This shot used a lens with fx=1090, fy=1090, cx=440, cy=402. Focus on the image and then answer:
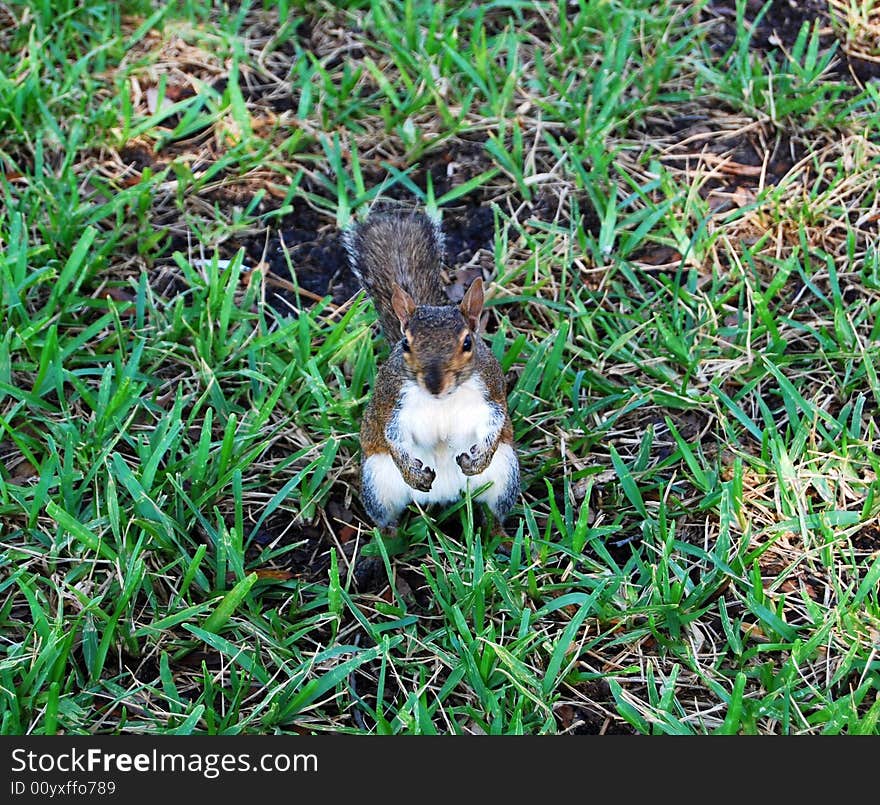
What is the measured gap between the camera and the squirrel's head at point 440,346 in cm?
268

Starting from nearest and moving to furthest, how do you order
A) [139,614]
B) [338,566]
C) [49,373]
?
[139,614], [338,566], [49,373]

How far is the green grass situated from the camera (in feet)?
9.07

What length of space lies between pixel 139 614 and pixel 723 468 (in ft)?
5.60

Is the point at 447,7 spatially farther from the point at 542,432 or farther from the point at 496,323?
the point at 542,432

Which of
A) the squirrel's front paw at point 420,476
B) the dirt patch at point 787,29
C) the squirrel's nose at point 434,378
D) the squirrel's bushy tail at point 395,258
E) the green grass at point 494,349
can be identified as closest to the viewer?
the squirrel's nose at point 434,378

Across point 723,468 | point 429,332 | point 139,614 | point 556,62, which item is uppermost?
point 556,62

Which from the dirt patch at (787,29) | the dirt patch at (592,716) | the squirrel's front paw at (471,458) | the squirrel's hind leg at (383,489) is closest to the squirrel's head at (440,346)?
the squirrel's front paw at (471,458)

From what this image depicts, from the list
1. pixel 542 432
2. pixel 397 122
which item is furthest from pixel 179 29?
pixel 542 432

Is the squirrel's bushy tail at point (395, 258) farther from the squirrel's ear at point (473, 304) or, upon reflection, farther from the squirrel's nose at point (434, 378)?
the squirrel's nose at point (434, 378)

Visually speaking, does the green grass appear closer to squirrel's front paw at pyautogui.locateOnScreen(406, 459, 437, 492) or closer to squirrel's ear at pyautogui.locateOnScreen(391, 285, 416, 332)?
squirrel's front paw at pyautogui.locateOnScreen(406, 459, 437, 492)

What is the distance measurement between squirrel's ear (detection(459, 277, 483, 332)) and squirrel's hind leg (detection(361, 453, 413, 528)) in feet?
1.41

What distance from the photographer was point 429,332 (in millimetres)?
2711

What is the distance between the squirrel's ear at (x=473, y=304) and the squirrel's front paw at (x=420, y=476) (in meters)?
0.39

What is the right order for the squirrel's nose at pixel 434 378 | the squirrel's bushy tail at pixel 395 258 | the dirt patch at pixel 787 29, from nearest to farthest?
the squirrel's nose at pixel 434 378
the squirrel's bushy tail at pixel 395 258
the dirt patch at pixel 787 29
